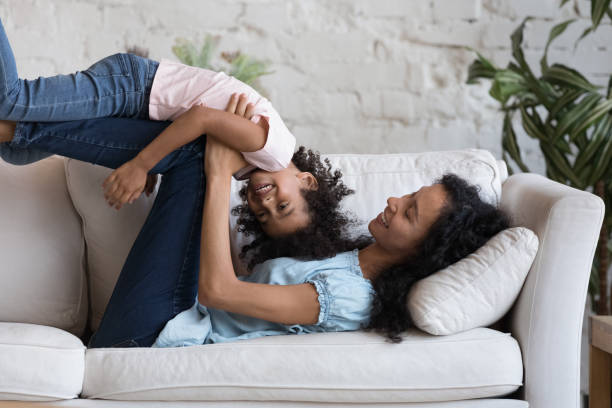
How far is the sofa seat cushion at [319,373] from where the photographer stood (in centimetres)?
137

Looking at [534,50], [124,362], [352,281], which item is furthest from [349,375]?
[534,50]

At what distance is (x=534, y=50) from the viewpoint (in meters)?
2.77

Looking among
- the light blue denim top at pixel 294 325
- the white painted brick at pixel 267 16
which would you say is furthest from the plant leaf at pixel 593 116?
the white painted brick at pixel 267 16

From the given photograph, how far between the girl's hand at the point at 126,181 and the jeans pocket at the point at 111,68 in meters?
0.21

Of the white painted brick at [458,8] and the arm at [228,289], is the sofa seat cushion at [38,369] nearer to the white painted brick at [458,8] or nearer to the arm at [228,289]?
the arm at [228,289]

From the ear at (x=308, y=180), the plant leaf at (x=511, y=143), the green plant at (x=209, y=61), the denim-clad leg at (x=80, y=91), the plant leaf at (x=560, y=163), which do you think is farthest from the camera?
the green plant at (x=209, y=61)

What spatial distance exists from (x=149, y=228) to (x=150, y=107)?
0.30 meters

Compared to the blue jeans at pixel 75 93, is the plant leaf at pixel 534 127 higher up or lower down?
lower down

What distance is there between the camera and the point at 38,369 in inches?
54.1

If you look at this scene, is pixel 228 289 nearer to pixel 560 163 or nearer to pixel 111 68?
pixel 111 68

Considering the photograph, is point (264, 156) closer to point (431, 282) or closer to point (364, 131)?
point (431, 282)

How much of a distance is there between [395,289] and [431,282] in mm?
90

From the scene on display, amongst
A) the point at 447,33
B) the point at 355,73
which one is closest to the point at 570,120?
the point at 447,33

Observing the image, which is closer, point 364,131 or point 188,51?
point 188,51
